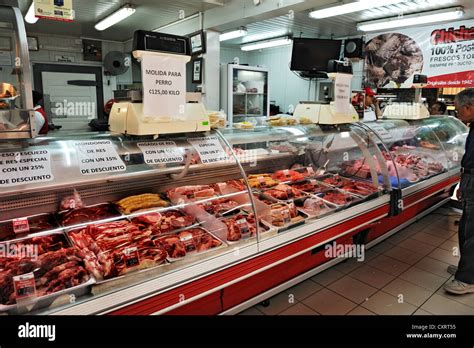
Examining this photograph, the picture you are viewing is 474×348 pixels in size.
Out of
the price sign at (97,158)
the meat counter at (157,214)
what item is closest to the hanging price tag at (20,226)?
the meat counter at (157,214)

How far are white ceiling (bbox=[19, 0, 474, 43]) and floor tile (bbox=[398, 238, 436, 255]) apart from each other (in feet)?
13.8

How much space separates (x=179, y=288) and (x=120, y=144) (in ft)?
3.56

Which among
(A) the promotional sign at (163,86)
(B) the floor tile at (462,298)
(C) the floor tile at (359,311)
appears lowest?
(B) the floor tile at (462,298)

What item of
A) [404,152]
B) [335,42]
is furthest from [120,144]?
[335,42]

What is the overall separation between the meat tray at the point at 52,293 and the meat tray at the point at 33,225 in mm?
54

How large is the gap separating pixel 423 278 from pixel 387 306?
0.85 metres

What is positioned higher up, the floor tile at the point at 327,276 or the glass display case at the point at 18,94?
the glass display case at the point at 18,94

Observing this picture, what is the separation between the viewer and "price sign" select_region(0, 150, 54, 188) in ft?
6.15

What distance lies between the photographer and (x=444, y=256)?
4.25m

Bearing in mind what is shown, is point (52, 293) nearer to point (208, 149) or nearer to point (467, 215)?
point (208, 149)

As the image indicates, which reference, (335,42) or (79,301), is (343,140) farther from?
(335,42)

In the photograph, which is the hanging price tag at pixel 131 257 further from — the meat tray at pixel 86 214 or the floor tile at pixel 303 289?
the floor tile at pixel 303 289

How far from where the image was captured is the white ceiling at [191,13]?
6.88m
